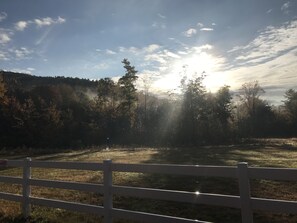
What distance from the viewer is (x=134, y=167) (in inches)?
313

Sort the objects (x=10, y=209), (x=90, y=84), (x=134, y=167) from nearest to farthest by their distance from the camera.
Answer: (x=134, y=167) → (x=10, y=209) → (x=90, y=84)

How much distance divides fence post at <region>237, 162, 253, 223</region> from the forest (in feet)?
208

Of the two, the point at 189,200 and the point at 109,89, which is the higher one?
the point at 109,89

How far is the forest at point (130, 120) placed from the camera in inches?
2854

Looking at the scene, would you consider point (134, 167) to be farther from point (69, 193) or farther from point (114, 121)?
point (114, 121)

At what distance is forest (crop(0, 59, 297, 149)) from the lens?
72500 millimetres

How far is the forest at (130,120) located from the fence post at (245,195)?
63.4 m

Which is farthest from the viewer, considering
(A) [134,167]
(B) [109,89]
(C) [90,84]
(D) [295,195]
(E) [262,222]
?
(C) [90,84]

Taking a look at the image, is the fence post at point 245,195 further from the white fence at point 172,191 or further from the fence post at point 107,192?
the fence post at point 107,192

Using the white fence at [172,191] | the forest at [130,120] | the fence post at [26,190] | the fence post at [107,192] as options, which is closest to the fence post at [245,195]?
the white fence at [172,191]

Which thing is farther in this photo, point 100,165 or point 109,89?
point 109,89

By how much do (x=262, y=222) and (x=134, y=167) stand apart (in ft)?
14.9

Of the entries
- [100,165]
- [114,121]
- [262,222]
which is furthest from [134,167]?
[114,121]

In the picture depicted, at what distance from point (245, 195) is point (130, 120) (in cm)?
8535
